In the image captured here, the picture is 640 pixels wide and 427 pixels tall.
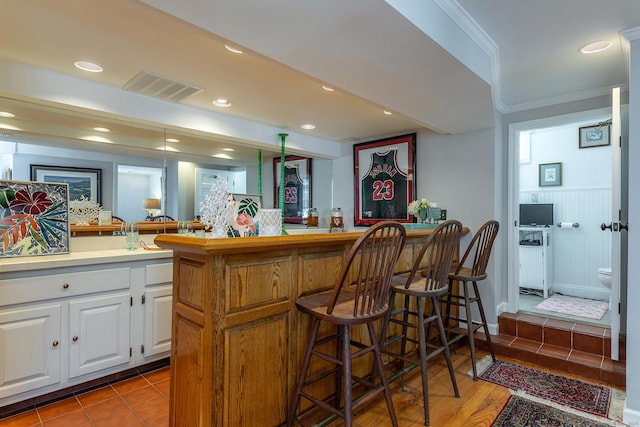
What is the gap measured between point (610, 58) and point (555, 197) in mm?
2592

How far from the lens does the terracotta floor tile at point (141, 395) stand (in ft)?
7.29

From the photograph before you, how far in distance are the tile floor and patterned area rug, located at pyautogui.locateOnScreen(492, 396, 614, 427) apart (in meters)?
2.05

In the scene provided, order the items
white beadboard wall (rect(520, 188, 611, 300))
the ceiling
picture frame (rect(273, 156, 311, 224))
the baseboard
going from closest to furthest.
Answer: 1. the ceiling
2. the baseboard
3. white beadboard wall (rect(520, 188, 611, 300))
4. picture frame (rect(273, 156, 311, 224))

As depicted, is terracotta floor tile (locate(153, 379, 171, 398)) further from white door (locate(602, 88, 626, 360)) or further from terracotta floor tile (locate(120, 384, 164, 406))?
white door (locate(602, 88, 626, 360))

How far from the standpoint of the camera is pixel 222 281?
151 cm

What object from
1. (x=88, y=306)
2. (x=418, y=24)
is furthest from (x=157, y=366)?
(x=418, y=24)

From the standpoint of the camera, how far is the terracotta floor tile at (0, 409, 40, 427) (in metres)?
1.97

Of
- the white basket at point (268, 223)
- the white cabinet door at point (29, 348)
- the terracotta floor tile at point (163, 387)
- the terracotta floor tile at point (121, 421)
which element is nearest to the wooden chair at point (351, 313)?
the white basket at point (268, 223)

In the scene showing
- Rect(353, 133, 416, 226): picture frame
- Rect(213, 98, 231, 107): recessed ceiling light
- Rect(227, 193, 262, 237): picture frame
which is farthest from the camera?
Rect(353, 133, 416, 226): picture frame

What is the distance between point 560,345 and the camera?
290 centimetres

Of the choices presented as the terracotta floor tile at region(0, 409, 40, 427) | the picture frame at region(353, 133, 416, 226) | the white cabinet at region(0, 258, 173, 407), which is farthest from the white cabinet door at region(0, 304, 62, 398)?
the picture frame at region(353, 133, 416, 226)

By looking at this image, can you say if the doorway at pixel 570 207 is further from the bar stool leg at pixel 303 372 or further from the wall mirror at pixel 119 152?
the wall mirror at pixel 119 152

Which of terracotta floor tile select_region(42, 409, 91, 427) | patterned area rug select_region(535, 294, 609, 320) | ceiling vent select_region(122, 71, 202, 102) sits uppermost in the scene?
ceiling vent select_region(122, 71, 202, 102)

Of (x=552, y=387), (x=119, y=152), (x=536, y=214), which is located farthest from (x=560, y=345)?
(x=119, y=152)
